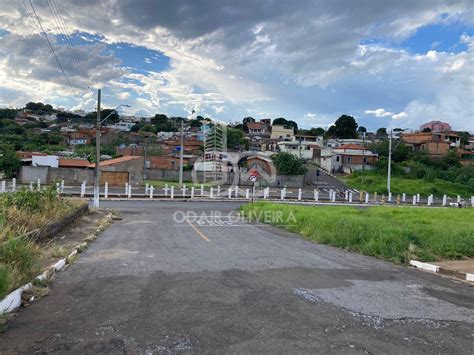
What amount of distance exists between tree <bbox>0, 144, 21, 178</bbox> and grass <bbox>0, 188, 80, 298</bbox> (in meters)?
46.3

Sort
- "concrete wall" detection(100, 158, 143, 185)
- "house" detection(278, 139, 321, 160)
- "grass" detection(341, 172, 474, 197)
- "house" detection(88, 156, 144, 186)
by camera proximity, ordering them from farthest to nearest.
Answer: "house" detection(278, 139, 321, 160) < "grass" detection(341, 172, 474, 197) < "concrete wall" detection(100, 158, 143, 185) < "house" detection(88, 156, 144, 186)

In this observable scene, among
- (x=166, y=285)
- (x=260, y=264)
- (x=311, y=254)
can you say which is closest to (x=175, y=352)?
(x=166, y=285)

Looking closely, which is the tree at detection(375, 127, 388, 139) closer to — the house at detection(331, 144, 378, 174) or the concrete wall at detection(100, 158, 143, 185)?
the house at detection(331, 144, 378, 174)

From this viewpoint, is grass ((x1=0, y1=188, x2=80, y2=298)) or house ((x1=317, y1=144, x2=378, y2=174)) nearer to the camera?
grass ((x1=0, y1=188, x2=80, y2=298))

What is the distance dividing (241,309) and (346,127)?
459 ft

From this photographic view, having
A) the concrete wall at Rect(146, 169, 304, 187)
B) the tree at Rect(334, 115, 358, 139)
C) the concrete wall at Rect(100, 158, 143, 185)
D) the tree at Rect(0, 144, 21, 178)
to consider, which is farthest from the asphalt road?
the tree at Rect(334, 115, 358, 139)

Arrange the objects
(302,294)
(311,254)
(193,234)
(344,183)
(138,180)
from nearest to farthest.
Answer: (302,294) → (311,254) → (193,234) → (138,180) → (344,183)

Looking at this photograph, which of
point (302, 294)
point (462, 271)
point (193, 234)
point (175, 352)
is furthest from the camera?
point (193, 234)

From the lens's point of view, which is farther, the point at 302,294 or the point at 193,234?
the point at 193,234

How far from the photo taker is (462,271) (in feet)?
31.4

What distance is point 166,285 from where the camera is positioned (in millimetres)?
7227

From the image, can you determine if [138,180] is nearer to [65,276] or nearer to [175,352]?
[65,276]

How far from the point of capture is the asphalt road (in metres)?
4.76

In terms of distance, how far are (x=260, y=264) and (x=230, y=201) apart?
102 ft
